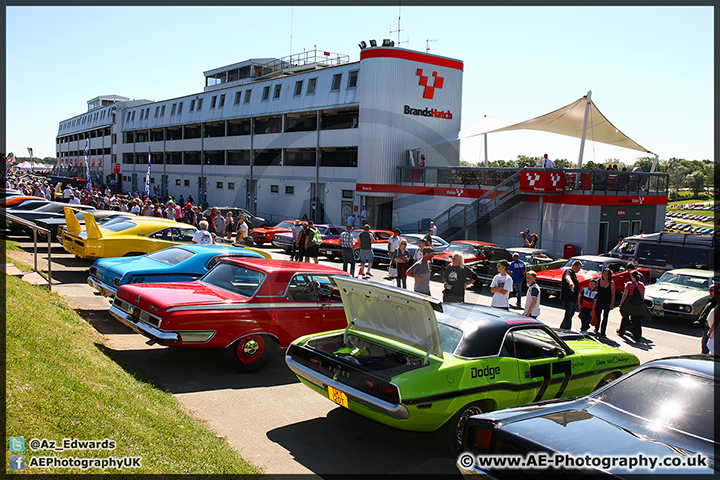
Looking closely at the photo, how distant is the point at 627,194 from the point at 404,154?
1295 centimetres

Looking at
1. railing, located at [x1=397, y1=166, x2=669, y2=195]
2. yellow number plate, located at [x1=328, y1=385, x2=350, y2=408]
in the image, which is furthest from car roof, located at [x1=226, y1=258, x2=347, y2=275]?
railing, located at [x1=397, y1=166, x2=669, y2=195]

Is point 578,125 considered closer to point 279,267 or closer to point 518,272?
point 518,272

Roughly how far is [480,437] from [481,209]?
22.8 meters

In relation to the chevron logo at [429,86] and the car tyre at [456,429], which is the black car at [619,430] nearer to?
the car tyre at [456,429]

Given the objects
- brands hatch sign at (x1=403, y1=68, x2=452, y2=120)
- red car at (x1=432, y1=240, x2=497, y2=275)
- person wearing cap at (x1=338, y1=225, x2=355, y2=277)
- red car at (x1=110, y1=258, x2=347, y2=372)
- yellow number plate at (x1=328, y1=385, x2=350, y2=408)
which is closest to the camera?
yellow number plate at (x1=328, y1=385, x2=350, y2=408)

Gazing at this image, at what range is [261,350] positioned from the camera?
24.8 ft

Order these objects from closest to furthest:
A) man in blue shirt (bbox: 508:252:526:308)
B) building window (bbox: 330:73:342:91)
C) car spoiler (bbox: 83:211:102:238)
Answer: car spoiler (bbox: 83:211:102:238), man in blue shirt (bbox: 508:252:526:308), building window (bbox: 330:73:342:91)

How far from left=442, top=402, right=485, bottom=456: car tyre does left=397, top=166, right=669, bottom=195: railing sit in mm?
20419

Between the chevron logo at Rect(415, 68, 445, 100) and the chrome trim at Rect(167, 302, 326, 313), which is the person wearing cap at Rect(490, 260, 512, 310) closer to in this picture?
the chrome trim at Rect(167, 302, 326, 313)

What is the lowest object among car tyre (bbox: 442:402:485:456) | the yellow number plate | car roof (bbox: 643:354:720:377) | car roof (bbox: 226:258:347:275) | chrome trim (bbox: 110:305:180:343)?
car tyre (bbox: 442:402:485:456)

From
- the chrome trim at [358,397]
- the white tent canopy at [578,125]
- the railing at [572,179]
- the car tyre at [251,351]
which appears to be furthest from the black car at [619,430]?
the white tent canopy at [578,125]

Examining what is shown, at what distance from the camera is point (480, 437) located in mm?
4266

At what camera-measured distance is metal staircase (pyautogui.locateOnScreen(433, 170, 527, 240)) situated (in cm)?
2528

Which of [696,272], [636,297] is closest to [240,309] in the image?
[636,297]
